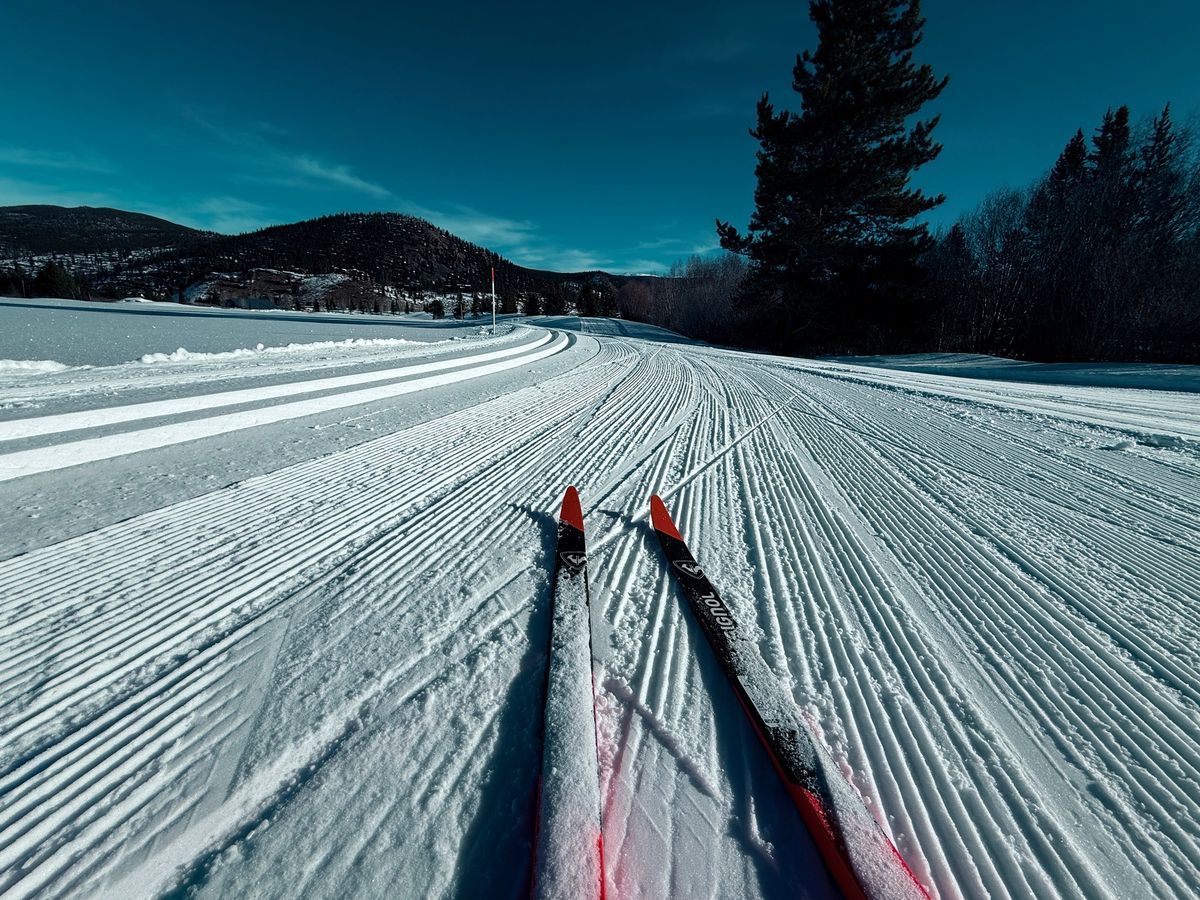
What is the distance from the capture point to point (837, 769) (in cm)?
124

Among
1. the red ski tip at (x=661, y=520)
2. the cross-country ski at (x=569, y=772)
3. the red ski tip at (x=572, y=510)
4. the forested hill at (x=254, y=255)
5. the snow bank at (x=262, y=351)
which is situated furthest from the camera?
the forested hill at (x=254, y=255)

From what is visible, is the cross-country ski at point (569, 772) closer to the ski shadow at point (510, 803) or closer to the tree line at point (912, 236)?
the ski shadow at point (510, 803)

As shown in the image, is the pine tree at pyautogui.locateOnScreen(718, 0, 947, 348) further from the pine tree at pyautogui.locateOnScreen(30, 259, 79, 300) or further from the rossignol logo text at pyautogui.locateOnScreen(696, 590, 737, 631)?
the pine tree at pyautogui.locateOnScreen(30, 259, 79, 300)

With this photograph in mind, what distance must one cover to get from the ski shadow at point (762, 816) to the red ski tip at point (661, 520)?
100 cm

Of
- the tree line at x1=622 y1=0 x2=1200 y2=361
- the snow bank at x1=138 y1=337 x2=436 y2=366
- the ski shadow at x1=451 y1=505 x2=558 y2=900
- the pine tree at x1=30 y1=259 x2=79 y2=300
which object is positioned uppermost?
the tree line at x1=622 y1=0 x2=1200 y2=361

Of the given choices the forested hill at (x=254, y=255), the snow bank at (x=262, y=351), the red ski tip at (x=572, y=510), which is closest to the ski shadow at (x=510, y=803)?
the red ski tip at (x=572, y=510)

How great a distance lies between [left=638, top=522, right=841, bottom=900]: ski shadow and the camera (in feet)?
3.36

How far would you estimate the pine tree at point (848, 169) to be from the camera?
60.3 ft

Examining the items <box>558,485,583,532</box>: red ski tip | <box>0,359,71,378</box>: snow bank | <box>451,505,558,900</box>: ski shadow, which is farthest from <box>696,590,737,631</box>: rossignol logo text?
<box>0,359,71,378</box>: snow bank

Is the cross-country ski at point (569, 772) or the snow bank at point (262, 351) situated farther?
the snow bank at point (262, 351)

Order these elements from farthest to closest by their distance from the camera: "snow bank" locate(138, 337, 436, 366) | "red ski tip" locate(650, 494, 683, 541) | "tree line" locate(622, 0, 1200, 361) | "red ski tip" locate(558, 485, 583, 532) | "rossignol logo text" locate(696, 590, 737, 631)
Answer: "tree line" locate(622, 0, 1200, 361)
"snow bank" locate(138, 337, 436, 366)
"red ski tip" locate(558, 485, 583, 532)
"red ski tip" locate(650, 494, 683, 541)
"rossignol logo text" locate(696, 590, 737, 631)

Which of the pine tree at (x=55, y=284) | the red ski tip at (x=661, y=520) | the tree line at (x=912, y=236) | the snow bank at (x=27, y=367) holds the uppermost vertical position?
the tree line at (x=912, y=236)

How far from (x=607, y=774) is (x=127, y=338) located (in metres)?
11.0

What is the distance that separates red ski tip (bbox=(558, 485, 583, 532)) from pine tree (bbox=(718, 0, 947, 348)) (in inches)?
801
